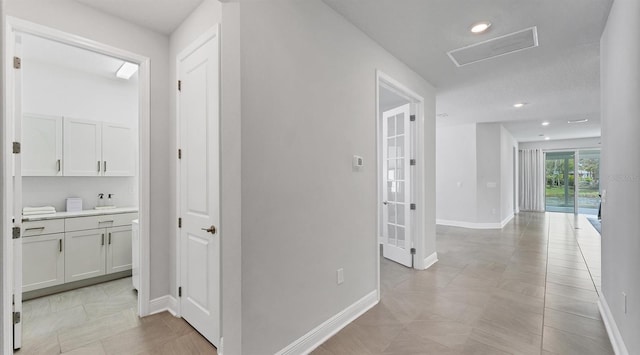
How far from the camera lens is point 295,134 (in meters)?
1.91

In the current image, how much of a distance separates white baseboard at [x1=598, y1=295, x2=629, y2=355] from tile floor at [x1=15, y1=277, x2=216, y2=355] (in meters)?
2.85

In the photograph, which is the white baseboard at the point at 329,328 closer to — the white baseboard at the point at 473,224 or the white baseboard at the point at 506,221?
the white baseboard at the point at 473,224

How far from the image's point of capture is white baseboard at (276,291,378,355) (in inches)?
74.7

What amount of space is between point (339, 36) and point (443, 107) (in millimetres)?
3798

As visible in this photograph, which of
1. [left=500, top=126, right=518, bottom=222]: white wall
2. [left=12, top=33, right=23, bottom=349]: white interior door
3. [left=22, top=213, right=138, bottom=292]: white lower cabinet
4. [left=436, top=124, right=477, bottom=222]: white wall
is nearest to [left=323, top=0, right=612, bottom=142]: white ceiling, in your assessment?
[left=436, top=124, right=477, bottom=222]: white wall

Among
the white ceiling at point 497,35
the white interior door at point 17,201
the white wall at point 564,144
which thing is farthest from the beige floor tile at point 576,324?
the white wall at point 564,144

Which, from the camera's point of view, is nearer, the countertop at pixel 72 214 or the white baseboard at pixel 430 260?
the countertop at pixel 72 214

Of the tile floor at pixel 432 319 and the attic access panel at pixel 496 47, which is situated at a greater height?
the attic access panel at pixel 496 47

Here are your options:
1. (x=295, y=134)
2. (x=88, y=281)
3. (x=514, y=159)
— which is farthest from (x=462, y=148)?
(x=88, y=281)

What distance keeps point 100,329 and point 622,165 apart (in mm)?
4202

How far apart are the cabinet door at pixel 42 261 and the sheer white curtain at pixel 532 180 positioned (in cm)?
1255

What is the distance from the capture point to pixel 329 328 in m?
2.16

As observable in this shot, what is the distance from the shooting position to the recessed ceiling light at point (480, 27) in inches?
95.1

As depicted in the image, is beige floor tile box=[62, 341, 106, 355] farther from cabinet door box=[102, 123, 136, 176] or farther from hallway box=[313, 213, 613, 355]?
cabinet door box=[102, 123, 136, 176]
